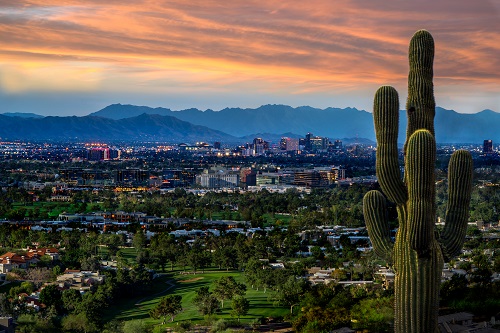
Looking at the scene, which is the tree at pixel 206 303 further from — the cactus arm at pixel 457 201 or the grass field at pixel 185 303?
the cactus arm at pixel 457 201

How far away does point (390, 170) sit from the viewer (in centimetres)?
1284

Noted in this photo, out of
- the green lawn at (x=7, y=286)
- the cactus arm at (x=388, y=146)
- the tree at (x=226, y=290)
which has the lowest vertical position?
the green lawn at (x=7, y=286)

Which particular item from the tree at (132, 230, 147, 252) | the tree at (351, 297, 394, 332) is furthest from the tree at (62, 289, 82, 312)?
the tree at (132, 230, 147, 252)

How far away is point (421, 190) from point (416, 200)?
0.60ft

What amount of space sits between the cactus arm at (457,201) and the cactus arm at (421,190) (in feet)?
2.57

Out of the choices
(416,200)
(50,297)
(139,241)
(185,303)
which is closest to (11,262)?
(50,297)

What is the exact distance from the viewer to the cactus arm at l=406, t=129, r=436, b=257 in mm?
12133

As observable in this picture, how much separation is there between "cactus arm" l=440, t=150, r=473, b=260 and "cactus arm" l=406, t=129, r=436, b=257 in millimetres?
782

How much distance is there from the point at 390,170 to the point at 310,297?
15.6 meters

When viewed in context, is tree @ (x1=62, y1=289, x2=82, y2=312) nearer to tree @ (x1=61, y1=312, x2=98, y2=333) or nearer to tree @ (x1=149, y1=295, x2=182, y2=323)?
tree @ (x1=61, y1=312, x2=98, y2=333)

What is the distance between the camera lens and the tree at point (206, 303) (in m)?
27.6

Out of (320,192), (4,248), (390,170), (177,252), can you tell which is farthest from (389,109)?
(320,192)

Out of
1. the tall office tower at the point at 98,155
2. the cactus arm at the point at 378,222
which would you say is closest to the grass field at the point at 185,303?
the cactus arm at the point at 378,222

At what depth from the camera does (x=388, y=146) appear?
1281cm
